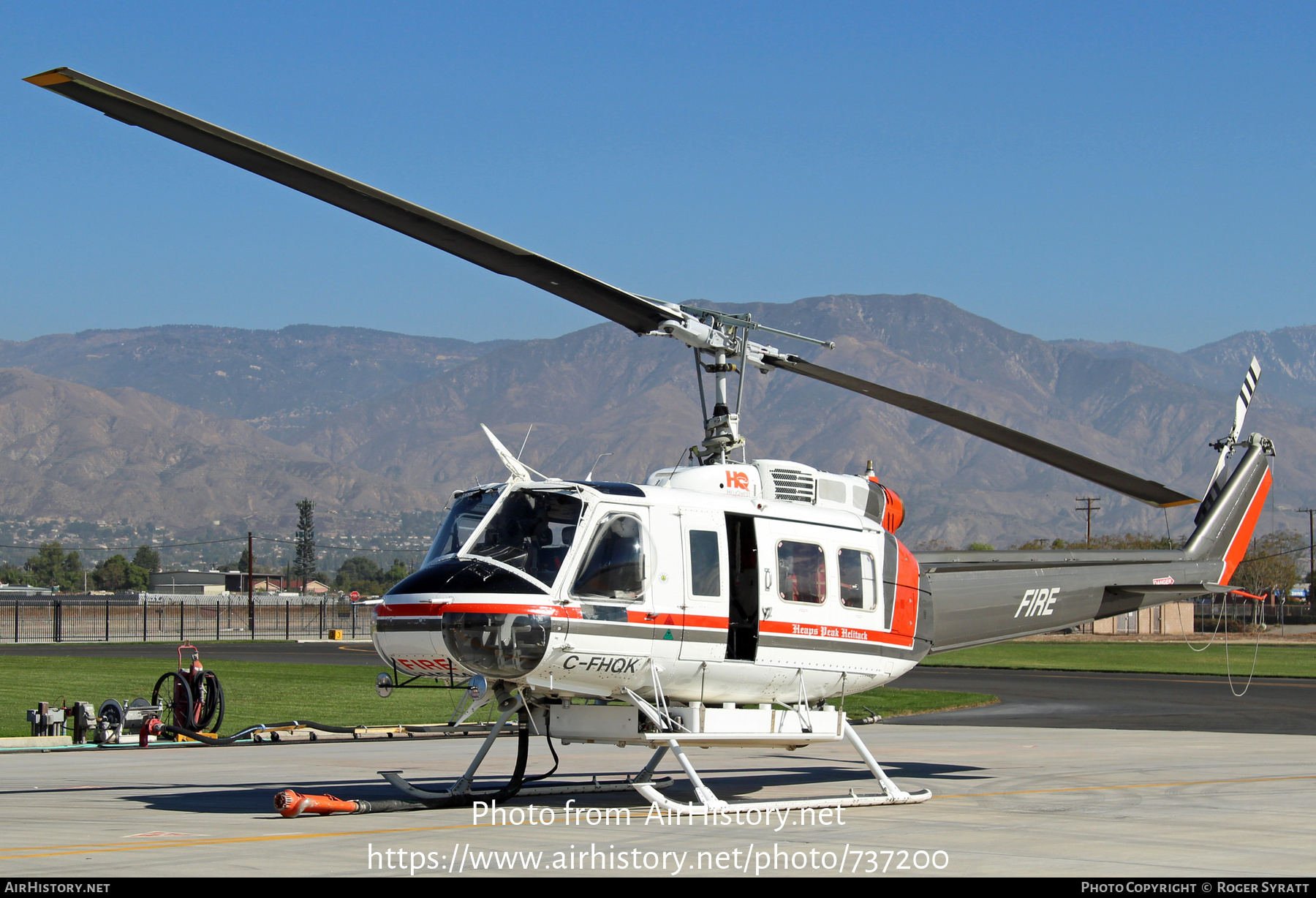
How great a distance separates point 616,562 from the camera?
13.1 m

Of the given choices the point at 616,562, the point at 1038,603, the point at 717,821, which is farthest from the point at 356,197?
the point at 1038,603

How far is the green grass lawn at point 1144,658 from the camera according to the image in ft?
161

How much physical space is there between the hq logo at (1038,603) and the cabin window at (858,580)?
3.20 m

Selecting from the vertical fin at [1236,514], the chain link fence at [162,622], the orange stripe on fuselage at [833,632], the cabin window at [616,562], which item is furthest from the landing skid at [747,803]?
the chain link fence at [162,622]

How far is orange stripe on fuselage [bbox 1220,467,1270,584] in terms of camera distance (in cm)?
1939

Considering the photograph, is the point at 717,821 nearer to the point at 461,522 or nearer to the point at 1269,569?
the point at 461,522

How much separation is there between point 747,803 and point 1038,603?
542 cm

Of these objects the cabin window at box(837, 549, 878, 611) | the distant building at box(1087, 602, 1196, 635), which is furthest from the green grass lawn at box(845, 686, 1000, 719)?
the distant building at box(1087, 602, 1196, 635)

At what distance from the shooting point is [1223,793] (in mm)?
15305

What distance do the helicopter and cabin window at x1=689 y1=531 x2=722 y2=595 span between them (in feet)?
0.06

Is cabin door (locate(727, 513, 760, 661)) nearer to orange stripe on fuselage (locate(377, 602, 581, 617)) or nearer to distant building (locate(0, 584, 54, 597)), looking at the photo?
orange stripe on fuselage (locate(377, 602, 581, 617))

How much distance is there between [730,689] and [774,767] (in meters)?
5.48

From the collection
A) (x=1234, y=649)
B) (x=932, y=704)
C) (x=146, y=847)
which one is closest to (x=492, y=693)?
(x=146, y=847)
